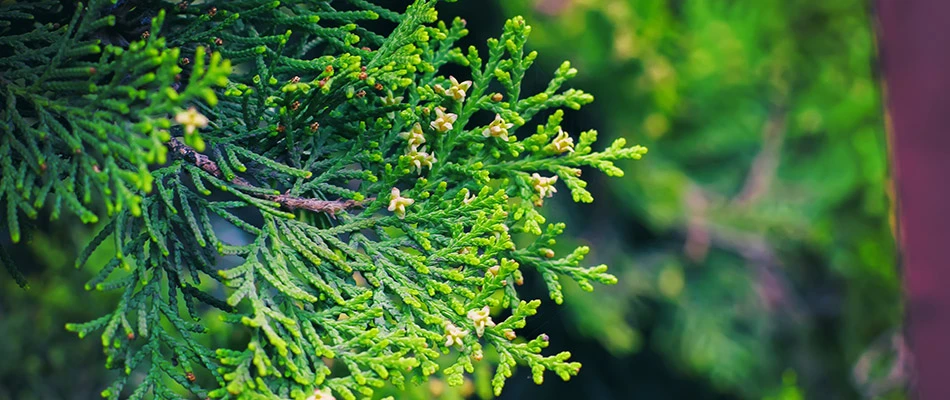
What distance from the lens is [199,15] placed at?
860mm

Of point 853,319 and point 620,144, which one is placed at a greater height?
point 620,144

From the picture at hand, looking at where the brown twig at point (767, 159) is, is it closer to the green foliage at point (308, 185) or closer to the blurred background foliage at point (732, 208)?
the blurred background foliage at point (732, 208)

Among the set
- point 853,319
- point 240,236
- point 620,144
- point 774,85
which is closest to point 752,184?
point 774,85

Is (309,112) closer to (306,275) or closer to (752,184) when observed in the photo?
(306,275)

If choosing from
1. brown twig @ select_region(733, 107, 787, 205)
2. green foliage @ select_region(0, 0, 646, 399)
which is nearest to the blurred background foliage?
brown twig @ select_region(733, 107, 787, 205)

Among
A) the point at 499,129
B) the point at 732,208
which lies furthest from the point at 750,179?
the point at 499,129

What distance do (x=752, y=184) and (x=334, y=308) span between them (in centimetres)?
250

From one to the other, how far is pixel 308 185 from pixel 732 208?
2.29 m

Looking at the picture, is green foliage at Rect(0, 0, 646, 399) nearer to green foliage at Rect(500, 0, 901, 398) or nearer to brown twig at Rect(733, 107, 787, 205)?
green foliage at Rect(500, 0, 901, 398)

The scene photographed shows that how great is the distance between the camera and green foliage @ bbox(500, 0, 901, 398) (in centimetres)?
246

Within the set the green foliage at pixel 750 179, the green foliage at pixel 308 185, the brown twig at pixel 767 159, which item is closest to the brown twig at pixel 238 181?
the green foliage at pixel 308 185

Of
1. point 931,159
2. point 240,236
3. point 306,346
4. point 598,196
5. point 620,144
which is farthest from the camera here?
point 598,196

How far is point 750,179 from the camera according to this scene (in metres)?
2.98

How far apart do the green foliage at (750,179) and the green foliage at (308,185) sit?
1.53m
